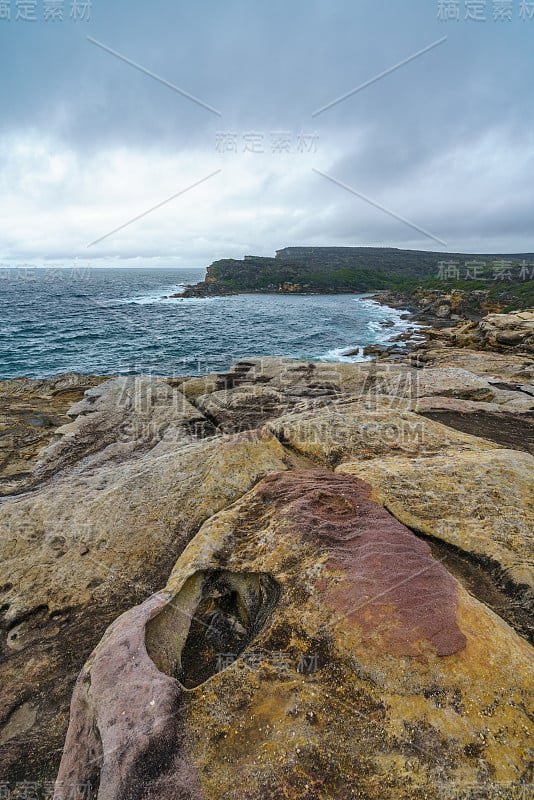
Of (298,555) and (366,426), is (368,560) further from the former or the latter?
(366,426)

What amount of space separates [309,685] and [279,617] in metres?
0.84

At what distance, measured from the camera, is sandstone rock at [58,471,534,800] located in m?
3.32

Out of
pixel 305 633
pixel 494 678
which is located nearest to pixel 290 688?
pixel 305 633

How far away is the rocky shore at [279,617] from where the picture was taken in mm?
3438

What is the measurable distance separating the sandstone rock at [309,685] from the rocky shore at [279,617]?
2cm

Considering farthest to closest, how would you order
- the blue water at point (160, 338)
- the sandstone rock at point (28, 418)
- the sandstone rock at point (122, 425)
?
1. the blue water at point (160, 338)
2. the sandstone rock at point (122, 425)
3. the sandstone rock at point (28, 418)

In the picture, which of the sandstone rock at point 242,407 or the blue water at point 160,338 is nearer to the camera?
the sandstone rock at point 242,407

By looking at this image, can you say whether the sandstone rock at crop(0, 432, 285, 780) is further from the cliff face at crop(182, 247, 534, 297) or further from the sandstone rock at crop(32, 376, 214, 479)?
the cliff face at crop(182, 247, 534, 297)

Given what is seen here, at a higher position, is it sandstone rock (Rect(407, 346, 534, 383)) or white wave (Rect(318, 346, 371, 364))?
sandstone rock (Rect(407, 346, 534, 383))

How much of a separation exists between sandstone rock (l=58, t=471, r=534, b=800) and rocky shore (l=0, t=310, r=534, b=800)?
2cm

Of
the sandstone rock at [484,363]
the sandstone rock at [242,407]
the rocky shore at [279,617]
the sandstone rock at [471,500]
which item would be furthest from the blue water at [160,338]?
the sandstone rock at [471,500]

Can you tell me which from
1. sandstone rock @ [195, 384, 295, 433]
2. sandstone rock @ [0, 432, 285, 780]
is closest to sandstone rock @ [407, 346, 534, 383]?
sandstone rock @ [195, 384, 295, 433]

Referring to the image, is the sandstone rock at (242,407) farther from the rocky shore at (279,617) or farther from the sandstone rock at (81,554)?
Result: the sandstone rock at (81,554)

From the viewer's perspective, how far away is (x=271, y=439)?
9406 mm
